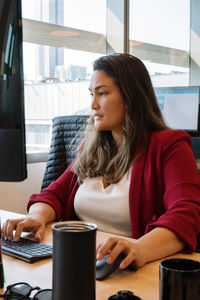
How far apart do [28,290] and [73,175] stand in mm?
876

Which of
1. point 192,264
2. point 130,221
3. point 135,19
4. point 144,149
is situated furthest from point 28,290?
point 135,19

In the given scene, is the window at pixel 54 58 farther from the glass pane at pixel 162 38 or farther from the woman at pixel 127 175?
the woman at pixel 127 175

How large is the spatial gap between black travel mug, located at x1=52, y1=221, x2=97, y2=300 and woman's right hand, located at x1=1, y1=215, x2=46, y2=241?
1.70 feet

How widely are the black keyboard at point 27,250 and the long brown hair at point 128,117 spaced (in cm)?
47

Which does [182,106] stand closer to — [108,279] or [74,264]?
[108,279]

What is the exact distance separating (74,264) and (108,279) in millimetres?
284

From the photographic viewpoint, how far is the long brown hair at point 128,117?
1434 mm

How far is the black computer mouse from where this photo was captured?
0.78 metres

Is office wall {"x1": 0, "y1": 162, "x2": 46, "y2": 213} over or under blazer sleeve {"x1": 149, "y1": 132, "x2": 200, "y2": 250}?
under

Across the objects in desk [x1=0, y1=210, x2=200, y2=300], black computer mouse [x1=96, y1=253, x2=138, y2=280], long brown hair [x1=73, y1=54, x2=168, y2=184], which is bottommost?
desk [x1=0, y1=210, x2=200, y2=300]

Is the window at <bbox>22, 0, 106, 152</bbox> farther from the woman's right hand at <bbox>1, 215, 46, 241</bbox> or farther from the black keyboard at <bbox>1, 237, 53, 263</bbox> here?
the black keyboard at <bbox>1, 237, 53, 263</bbox>

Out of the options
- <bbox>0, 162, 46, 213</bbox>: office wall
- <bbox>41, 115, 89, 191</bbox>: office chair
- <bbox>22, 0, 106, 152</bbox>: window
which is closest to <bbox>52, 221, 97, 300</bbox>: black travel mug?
<bbox>41, 115, 89, 191</bbox>: office chair

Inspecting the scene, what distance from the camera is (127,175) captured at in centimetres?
136

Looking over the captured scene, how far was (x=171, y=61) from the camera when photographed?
403 centimetres
